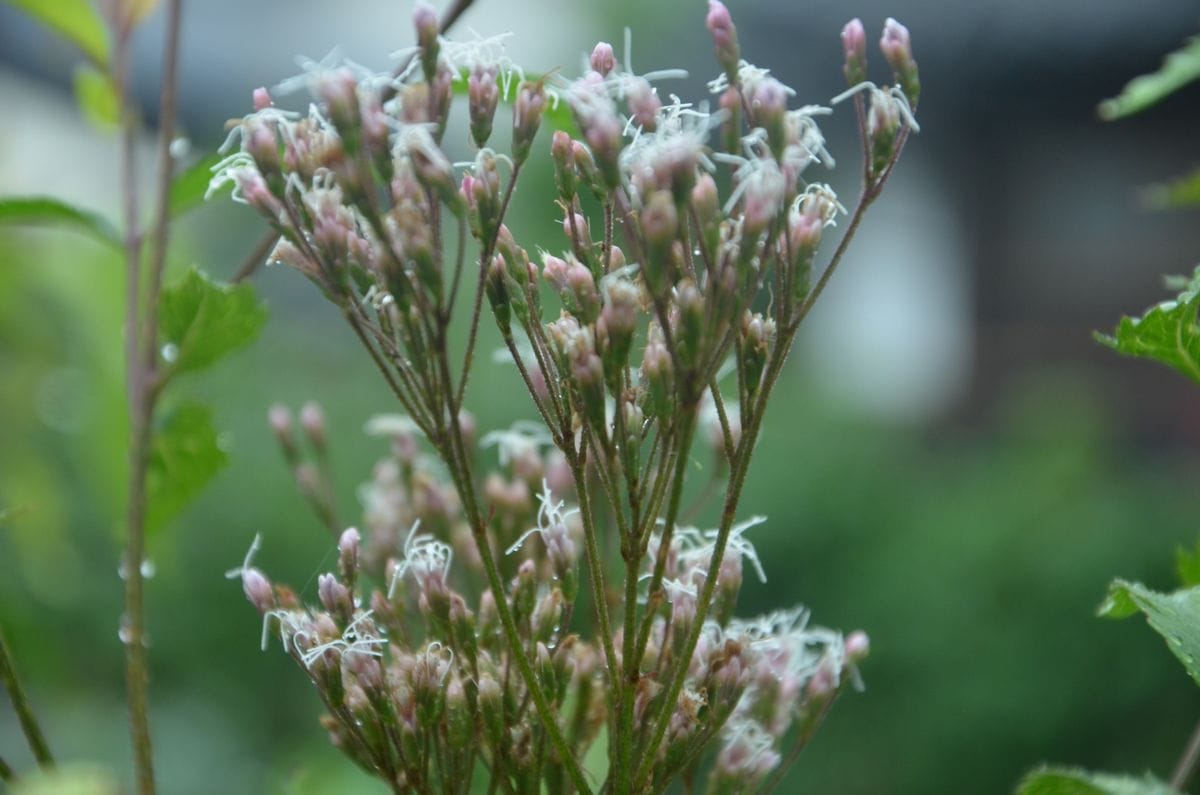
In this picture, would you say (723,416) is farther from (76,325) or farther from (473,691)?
(76,325)

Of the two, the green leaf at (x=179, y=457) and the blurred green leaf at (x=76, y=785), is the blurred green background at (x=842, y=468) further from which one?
the blurred green leaf at (x=76, y=785)

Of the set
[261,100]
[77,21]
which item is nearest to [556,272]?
[261,100]

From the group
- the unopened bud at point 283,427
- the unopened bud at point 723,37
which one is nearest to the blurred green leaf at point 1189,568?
the unopened bud at point 723,37

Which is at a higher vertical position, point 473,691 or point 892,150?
point 892,150

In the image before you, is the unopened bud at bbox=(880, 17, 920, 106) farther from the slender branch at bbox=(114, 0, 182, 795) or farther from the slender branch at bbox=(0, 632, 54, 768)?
the slender branch at bbox=(0, 632, 54, 768)

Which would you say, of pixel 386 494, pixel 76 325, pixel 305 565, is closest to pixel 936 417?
pixel 305 565

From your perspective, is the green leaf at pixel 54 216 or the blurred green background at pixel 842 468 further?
the blurred green background at pixel 842 468

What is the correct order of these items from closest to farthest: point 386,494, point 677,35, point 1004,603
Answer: point 386,494 → point 1004,603 → point 677,35
